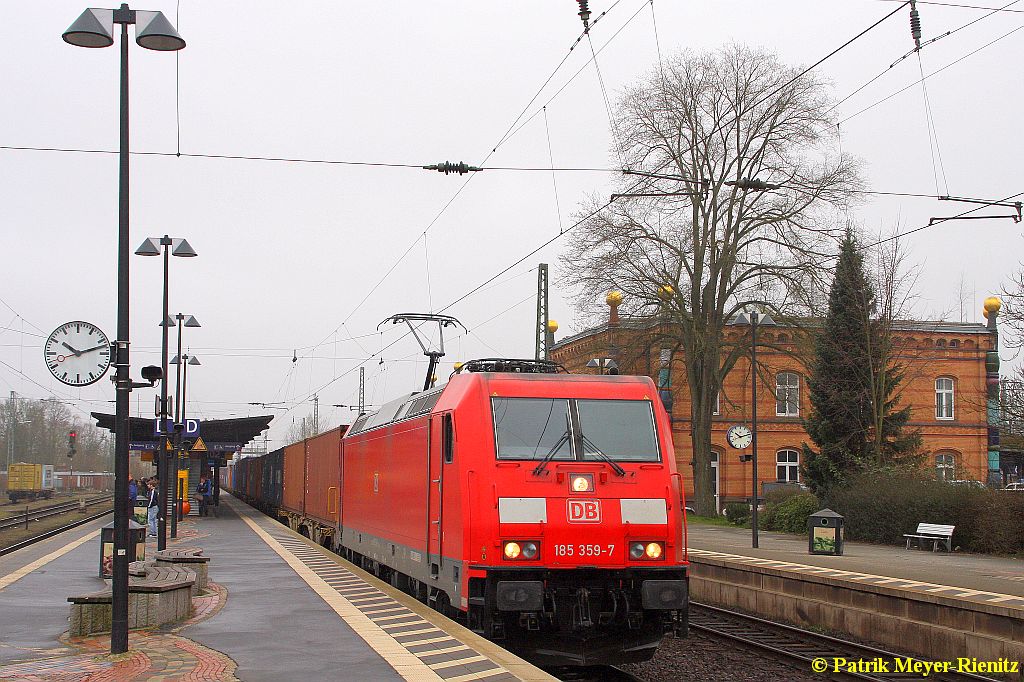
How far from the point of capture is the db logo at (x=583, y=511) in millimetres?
11922

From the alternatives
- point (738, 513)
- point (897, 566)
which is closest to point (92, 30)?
point (897, 566)

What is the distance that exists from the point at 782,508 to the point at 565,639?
2441 cm

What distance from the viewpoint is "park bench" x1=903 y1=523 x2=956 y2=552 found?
25.8 meters

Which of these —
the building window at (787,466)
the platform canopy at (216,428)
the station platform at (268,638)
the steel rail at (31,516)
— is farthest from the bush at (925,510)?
the steel rail at (31,516)

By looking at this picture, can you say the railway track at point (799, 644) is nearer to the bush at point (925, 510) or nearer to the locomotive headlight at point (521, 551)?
the locomotive headlight at point (521, 551)

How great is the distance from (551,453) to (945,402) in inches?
1719

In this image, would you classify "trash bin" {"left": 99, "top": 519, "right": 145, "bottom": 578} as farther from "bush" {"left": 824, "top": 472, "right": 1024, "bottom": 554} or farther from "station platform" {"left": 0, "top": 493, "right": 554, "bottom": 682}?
"bush" {"left": 824, "top": 472, "right": 1024, "bottom": 554}

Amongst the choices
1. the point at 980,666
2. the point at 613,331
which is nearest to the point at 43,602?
the point at 980,666

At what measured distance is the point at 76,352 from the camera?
1418cm

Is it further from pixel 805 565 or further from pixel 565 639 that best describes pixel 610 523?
pixel 805 565

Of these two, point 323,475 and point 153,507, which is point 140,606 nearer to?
point 323,475

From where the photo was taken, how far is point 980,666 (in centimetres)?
1317

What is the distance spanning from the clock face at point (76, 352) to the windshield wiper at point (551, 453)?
571 cm

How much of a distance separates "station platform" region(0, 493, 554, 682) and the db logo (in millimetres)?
1654
